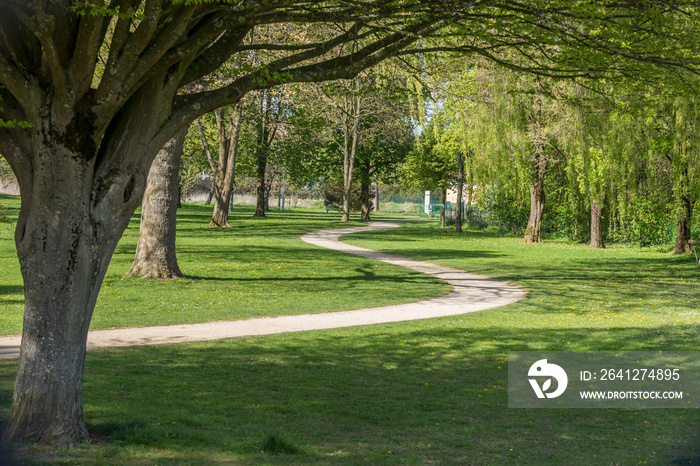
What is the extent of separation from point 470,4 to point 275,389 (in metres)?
4.51

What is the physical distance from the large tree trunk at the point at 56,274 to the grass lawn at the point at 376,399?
1.27ft

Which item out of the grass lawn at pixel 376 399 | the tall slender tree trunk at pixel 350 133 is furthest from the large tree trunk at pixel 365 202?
the grass lawn at pixel 376 399

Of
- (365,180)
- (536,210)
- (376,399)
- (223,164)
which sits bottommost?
(376,399)

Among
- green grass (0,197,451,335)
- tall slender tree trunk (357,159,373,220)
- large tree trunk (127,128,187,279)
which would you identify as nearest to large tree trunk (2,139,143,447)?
green grass (0,197,451,335)

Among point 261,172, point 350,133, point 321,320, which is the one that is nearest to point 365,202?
point 350,133

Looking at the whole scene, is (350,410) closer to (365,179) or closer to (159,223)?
(159,223)

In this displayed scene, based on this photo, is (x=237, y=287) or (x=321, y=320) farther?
(x=237, y=287)

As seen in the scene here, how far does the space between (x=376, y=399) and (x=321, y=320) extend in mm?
5082

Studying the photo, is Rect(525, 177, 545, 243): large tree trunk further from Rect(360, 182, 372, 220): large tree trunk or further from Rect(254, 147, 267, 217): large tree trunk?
Rect(360, 182, 372, 220): large tree trunk

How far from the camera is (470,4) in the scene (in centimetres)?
646

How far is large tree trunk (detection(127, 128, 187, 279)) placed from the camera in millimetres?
16188

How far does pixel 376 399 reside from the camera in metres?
6.94

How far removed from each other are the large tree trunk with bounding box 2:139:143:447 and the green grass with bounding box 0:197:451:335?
219 inches

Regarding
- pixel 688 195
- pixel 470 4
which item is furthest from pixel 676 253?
pixel 470 4
